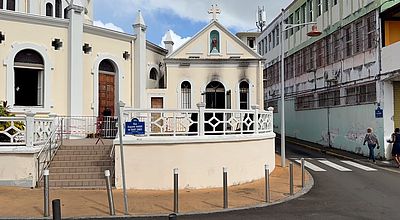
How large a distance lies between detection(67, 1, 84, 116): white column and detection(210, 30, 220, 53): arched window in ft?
25.4

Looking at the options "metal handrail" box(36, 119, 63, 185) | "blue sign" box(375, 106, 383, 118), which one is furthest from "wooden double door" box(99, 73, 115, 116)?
"blue sign" box(375, 106, 383, 118)

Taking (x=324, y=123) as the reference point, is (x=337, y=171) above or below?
below

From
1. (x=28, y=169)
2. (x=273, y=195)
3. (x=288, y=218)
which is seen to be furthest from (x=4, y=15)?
(x=288, y=218)

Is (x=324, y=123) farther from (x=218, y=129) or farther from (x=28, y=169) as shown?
(x=28, y=169)

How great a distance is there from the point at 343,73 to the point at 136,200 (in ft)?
60.5

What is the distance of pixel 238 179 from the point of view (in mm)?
13594

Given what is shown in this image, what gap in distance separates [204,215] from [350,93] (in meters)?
18.1

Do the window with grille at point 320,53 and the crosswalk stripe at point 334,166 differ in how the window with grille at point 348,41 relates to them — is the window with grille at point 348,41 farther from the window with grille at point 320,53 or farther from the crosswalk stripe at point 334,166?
the crosswalk stripe at point 334,166

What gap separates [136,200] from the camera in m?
10.9

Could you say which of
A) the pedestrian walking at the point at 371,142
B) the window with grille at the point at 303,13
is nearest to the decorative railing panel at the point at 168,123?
the pedestrian walking at the point at 371,142

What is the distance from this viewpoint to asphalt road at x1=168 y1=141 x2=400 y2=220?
9.33 metres

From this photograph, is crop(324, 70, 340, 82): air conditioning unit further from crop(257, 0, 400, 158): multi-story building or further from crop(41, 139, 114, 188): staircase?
crop(41, 139, 114, 188): staircase

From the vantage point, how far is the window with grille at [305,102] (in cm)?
3198

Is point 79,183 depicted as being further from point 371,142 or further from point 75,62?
point 371,142
